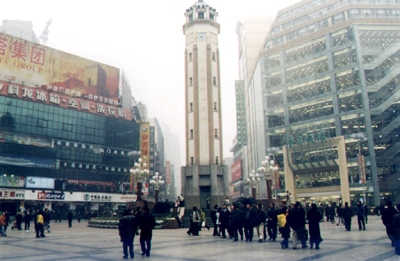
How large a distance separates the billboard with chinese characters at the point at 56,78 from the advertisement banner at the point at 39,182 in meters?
14.7

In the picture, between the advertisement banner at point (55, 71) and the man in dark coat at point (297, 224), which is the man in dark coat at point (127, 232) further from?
the advertisement banner at point (55, 71)

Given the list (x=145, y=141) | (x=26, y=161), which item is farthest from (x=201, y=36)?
(x=26, y=161)

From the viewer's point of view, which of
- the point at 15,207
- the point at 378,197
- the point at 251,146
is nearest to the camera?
the point at 378,197

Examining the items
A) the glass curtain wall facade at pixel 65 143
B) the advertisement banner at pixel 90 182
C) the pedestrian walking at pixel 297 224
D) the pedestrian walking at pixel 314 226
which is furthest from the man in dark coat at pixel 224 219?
the advertisement banner at pixel 90 182

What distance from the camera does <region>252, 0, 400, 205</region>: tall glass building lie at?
5675cm

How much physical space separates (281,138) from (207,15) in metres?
34.0

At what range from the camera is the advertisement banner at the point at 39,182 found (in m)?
60.9

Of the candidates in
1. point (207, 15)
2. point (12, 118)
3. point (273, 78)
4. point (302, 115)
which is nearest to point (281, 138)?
point (302, 115)

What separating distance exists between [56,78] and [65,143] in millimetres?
13130

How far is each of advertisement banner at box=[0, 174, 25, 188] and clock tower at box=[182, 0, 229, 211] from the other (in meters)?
34.3

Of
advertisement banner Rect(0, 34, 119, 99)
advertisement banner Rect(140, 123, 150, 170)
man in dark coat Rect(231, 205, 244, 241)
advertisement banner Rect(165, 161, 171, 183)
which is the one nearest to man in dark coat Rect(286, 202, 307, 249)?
man in dark coat Rect(231, 205, 244, 241)

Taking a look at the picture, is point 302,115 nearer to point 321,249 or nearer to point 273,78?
point 273,78

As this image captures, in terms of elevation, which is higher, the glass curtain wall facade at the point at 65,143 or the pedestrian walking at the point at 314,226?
the glass curtain wall facade at the point at 65,143

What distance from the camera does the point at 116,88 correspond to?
79.8 m
